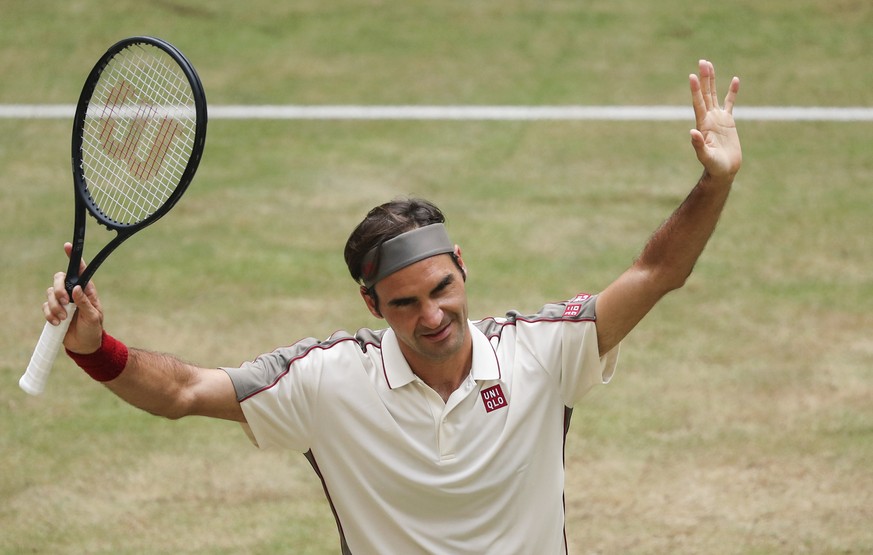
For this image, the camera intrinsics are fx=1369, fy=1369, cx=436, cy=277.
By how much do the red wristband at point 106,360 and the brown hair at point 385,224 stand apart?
33.5 inches

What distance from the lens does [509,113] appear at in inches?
472

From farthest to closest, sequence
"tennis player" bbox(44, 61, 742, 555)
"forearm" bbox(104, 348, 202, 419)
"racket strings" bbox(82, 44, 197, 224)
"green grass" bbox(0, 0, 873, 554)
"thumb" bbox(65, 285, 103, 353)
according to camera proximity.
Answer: "green grass" bbox(0, 0, 873, 554) → "racket strings" bbox(82, 44, 197, 224) → "tennis player" bbox(44, 61, 742, 555) → "forearm" bbox(104, 348, 202, 419) → "thumb" bbox(65, 285, 103, 353)

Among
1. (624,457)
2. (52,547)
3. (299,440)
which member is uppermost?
(299,440)

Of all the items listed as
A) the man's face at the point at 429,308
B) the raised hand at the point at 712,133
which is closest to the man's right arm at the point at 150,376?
the man's face at the point at 429,308

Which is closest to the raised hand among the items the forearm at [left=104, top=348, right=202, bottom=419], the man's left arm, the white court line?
the man's left arm

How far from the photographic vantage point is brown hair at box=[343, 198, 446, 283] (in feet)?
15.5

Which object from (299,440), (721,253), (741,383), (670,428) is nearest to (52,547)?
(299,440)

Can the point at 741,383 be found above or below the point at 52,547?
above

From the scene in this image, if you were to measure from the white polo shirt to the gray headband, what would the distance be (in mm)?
286

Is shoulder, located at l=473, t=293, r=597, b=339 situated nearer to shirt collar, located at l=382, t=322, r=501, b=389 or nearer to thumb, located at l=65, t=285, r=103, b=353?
shirt collar, located at l=382, t=322, r=501, b=389

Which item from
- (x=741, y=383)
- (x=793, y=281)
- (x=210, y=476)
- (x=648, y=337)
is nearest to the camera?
(x=210, y=476)

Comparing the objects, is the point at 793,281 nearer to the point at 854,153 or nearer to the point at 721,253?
the point at 721,253

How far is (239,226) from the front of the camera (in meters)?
10.5

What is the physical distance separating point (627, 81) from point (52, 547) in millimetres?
7157
